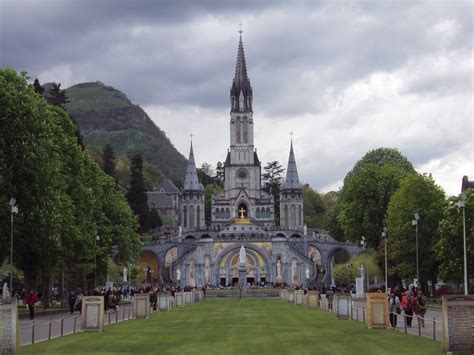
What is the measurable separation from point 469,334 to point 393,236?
192ft

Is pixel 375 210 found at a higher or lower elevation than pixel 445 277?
higher

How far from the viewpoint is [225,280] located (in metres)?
164

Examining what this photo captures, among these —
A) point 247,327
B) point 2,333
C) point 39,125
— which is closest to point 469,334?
point 2,333

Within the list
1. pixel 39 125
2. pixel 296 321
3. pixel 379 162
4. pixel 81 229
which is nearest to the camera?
pixel 296 321

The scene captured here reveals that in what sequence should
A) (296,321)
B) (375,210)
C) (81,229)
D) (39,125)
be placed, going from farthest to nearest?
(375,210), (81,229), (39,125), (296,321)

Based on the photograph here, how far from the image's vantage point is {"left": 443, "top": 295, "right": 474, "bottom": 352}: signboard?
24891mm

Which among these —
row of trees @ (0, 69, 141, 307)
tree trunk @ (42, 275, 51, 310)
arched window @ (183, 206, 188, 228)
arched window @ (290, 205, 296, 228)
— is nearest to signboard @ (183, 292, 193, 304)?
row of trees @ (0, 69, 141, 307)

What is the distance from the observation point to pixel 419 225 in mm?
80125

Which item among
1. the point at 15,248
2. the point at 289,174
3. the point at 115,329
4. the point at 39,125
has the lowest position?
the point at 115,329

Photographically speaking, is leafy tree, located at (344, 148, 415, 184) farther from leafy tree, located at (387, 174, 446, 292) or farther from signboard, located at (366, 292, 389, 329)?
signboard, located at (366, 292, 389, 329)

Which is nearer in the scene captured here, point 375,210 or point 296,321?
point 296,321

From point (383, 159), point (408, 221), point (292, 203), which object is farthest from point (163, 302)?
point (292, 203)

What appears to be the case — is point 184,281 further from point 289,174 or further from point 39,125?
point 39,125

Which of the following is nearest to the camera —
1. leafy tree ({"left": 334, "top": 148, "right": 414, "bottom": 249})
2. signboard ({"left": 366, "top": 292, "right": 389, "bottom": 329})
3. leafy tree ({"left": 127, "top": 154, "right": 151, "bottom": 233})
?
signboard ({"left": 366, "top": 292, "right": 389, "bottom": 329})
